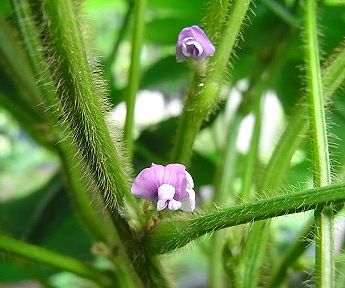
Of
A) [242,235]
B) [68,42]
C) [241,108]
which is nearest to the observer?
[68,42]

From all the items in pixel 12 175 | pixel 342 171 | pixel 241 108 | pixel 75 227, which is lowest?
pixel 12 175

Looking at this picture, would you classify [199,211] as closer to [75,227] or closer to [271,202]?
[271,202]

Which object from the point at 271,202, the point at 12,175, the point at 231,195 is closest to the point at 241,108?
the point at 231,195

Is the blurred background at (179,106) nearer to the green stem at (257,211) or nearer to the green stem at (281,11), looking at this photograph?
the green stem at (281,11)

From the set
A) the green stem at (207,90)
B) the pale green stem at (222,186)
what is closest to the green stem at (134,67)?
the green stem at (207,90)

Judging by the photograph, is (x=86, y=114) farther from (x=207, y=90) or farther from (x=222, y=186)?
(x=222, y=186)

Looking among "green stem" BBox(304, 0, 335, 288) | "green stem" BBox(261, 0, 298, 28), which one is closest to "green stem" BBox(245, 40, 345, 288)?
"green stem" BBox(304, 0, 335, 288)
